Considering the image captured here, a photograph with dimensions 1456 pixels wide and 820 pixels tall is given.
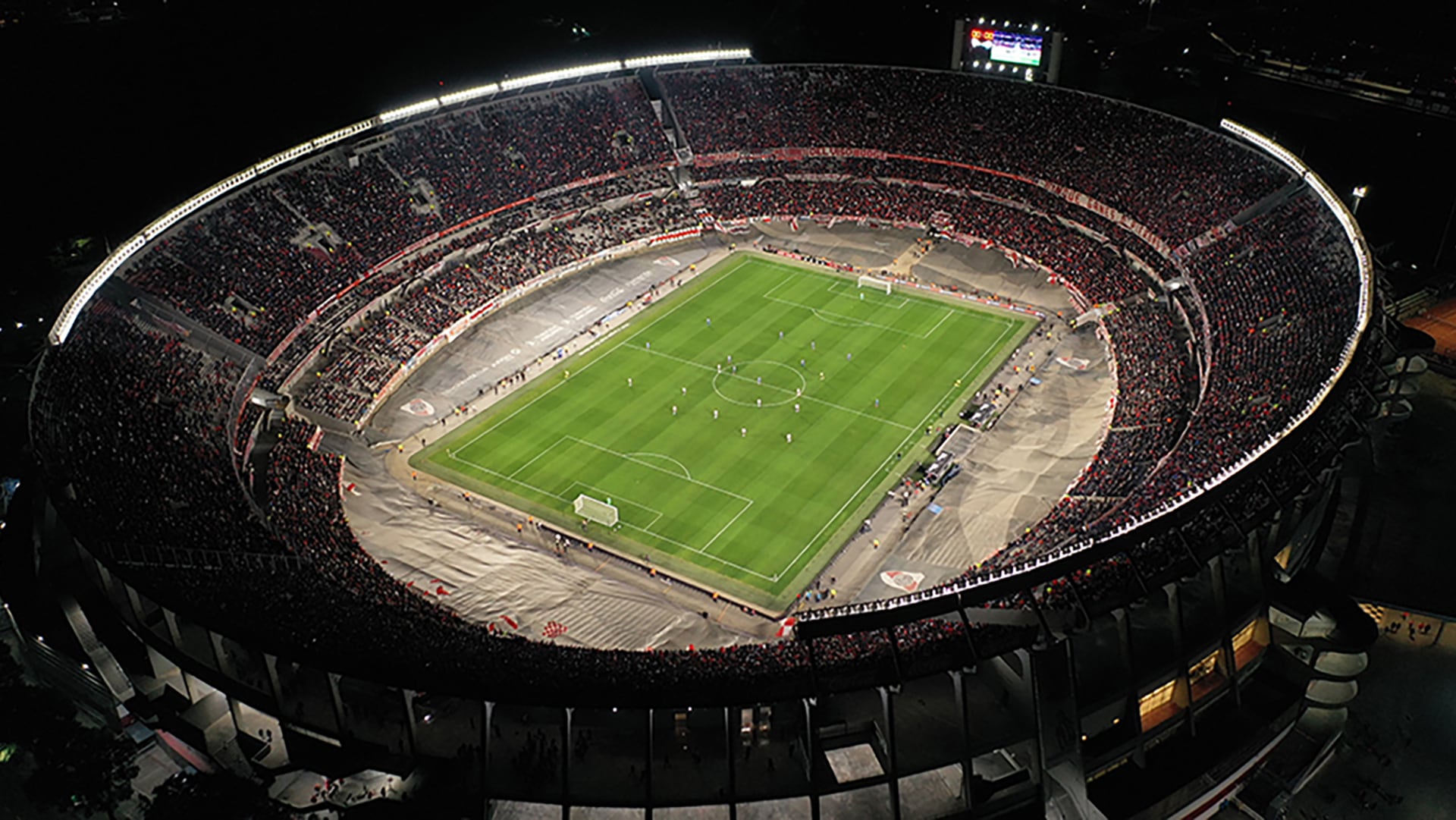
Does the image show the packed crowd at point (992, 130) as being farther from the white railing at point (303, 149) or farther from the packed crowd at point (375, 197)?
the packed crowd at point (375, 197)

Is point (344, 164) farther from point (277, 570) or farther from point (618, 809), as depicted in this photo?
point (618, 809)

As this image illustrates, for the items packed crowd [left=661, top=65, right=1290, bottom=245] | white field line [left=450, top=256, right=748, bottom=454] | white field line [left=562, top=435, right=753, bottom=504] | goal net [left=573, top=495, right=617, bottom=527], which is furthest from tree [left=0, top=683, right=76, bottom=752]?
packed crowd [left=661, top=65, right=1290, bottom=245]

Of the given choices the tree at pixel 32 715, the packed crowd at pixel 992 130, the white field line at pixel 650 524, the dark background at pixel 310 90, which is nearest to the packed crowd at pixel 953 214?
the packed crowd at pixel 992 130

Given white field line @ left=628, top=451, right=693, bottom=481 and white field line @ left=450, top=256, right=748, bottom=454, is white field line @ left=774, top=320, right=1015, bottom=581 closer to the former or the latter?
white field line @ left=628, top=451, right=693, bottom=481

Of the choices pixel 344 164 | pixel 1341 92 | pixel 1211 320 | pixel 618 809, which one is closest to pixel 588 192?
pixel 344 164

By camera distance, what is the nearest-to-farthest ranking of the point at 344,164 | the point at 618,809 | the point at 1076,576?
the point at 618,809 < the point at 1076,576 < the point at 344,164
